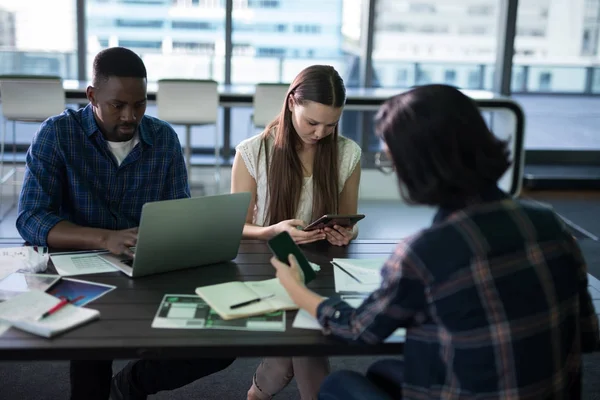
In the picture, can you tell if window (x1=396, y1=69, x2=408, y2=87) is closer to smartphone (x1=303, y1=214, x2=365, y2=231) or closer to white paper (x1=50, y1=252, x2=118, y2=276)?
smartphone (x1=303, y1=214, x2=365, y2=231)

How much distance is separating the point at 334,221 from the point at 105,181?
28.5 inches

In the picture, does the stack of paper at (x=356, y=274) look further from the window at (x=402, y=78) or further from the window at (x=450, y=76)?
the window at (x=450, y=76)

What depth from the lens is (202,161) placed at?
5930mm

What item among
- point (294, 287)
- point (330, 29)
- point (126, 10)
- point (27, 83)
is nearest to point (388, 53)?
point (330, 29)

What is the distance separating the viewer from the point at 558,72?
6.44 meters

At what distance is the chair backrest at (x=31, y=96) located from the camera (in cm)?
472

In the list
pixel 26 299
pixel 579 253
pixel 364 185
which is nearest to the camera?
pixel 579 253

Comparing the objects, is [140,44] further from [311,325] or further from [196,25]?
[311,325]

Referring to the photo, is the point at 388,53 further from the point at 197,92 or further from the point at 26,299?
the point at 26,299

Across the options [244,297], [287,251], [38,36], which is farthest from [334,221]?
[38,36]

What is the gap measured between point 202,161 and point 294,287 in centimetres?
447

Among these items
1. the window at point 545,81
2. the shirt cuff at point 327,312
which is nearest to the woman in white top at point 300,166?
the shirt cuff at point 327,312

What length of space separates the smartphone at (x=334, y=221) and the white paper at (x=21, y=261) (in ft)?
2.37

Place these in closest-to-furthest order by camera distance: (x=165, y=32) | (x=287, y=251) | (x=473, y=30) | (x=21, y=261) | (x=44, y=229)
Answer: (x=287, y=251)
(x=21, y=261)
(x=44, y=229)
(x=165, y=32)
(x=473, y=30)
